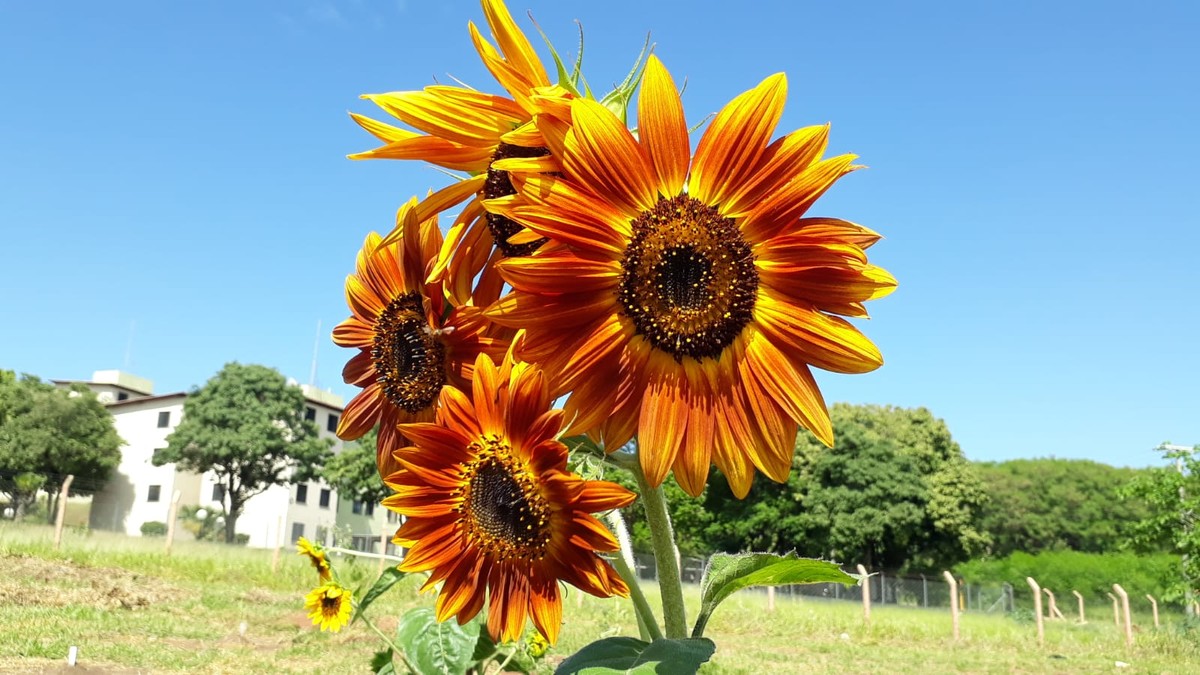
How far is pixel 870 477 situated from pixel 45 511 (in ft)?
105

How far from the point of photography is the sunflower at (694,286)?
2.67 feet

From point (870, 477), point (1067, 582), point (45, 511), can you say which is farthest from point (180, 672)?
point (1067, 582)

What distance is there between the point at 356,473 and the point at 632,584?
37022 mm

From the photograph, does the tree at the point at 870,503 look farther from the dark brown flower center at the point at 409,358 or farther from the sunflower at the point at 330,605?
the dark brown flower center at the point at 409,358

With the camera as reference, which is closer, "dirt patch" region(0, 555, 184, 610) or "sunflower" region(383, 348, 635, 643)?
"sunflower" region(383, 348, 635, 643)

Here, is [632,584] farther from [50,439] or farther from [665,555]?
[50,439]

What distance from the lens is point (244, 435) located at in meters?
37.1

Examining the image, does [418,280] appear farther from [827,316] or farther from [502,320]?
[827,316]

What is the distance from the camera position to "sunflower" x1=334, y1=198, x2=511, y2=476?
3.39 ft

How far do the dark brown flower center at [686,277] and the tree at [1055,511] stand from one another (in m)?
50.8

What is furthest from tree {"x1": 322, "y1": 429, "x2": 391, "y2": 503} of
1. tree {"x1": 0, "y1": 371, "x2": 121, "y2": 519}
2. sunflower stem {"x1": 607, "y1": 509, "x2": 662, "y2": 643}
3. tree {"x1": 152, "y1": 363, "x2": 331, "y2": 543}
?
sunflower stem {"x1": 607, "y1": 509, "x2": 662, "y2": 643}

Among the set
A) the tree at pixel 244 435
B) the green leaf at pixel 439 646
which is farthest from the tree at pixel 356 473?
the green leaf at pixel 439 646

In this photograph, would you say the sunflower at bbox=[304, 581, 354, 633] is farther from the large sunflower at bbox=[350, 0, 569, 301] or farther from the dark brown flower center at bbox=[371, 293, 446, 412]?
the large sunflower at bbox=[350, 0, 569, 301]

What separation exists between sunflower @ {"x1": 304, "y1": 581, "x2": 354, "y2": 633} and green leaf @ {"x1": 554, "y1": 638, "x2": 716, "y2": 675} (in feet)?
9.39
